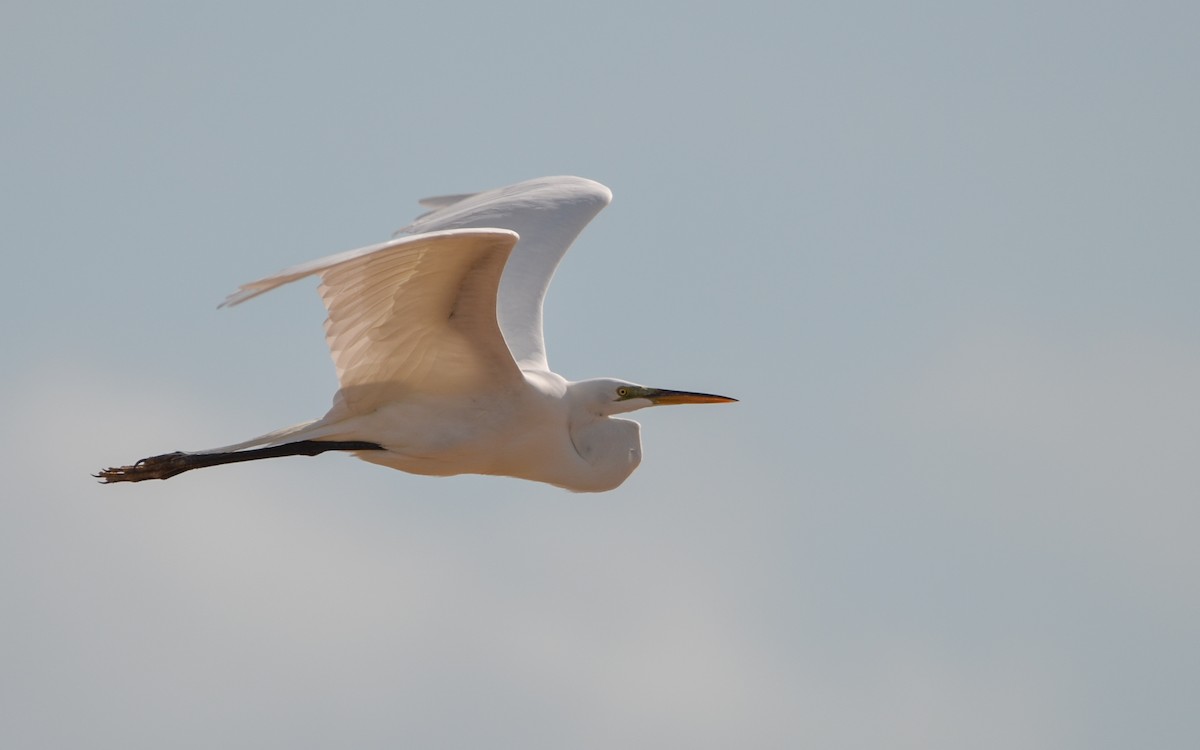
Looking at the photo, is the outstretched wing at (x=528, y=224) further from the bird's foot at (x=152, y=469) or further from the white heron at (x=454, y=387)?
the bird's foot at (x=152, y=469)

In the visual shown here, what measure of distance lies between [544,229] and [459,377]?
114 inches

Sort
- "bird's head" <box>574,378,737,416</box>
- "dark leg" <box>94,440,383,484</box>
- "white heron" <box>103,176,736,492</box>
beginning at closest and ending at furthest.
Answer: "white heron" <box>103,176,736,492</box>
"dark leg" <box>94,440,383,484</box>
"bird's head" <box>574,378,737,416</box>

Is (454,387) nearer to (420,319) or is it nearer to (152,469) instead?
(420,319)

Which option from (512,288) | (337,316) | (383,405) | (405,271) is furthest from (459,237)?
(512,288)

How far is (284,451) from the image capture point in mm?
10188

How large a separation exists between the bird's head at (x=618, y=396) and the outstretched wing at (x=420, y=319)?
898 mm

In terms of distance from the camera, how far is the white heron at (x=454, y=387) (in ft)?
28.9

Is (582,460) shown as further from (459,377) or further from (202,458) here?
(202,458)

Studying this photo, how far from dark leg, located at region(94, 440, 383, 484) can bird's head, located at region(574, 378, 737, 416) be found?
1.48m

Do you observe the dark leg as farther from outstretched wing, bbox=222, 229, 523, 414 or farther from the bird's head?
the bird's head

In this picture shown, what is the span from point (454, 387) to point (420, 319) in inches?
29.7

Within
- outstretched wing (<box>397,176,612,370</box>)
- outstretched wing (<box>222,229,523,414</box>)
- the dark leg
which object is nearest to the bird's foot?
the dark leg

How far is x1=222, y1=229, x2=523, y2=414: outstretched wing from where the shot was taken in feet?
28.0

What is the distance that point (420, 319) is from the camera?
932cm
